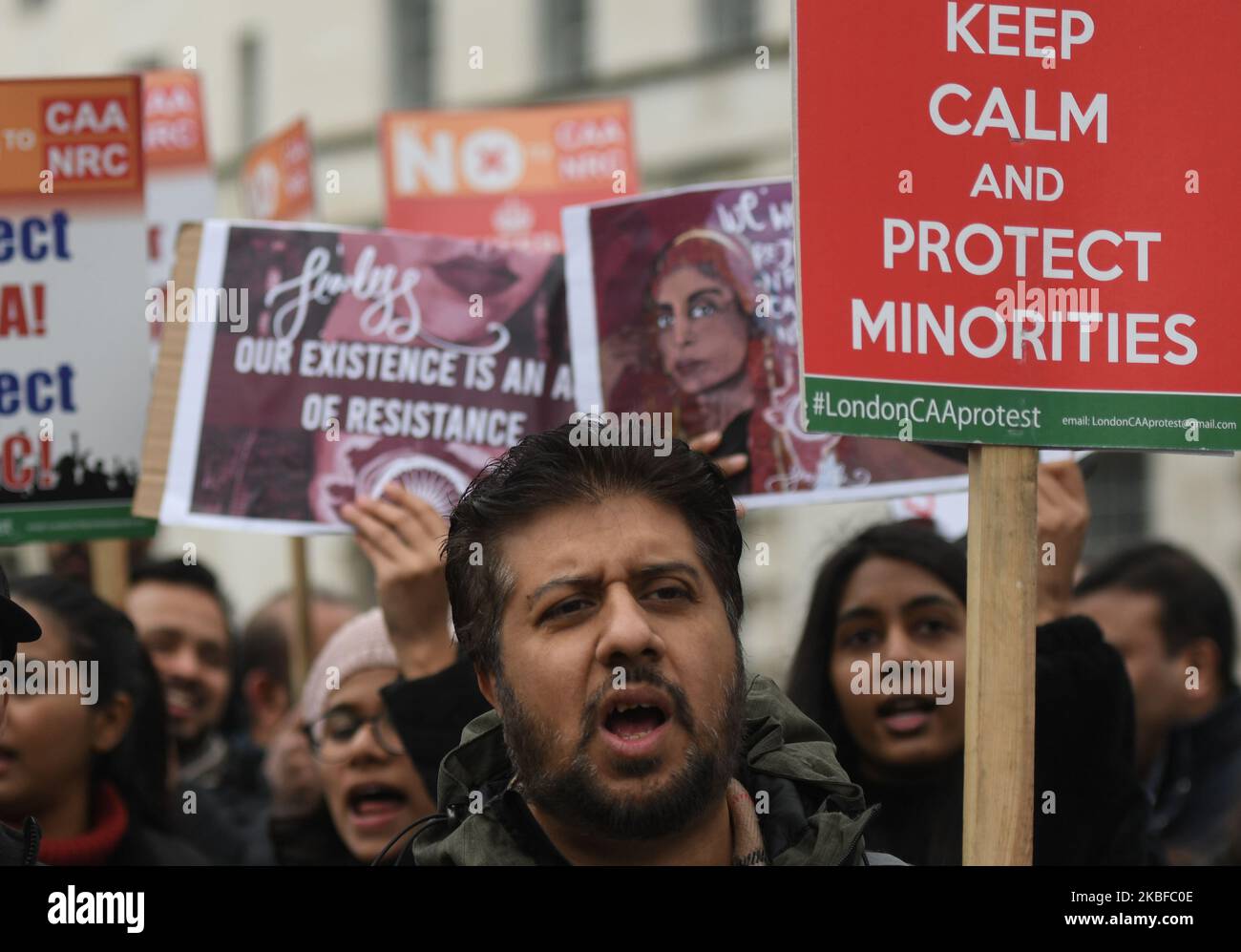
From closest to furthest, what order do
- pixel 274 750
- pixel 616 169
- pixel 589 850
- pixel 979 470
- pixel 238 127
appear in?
pixel 589 850
pixel 979 470
pixel 274 750
pixel 616 169
pixel 238 127

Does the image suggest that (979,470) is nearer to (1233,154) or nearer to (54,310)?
(1233,154)

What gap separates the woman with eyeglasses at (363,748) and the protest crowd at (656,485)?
1cm

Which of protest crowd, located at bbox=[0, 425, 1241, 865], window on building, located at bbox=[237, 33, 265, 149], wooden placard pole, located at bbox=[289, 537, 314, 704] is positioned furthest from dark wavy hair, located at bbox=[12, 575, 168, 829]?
window on building, located at bbox=[237, 33, 265, 149]

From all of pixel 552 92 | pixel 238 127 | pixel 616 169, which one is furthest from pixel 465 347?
pixel 238 127

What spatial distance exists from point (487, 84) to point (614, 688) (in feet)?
74.5

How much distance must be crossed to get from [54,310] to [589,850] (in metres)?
2.82

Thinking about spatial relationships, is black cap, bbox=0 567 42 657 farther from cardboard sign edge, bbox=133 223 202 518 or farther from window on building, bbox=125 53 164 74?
window on building, bbox=125 53 164 74

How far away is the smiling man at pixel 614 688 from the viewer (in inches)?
118

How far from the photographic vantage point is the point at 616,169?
842 cm

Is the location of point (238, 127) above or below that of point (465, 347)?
above

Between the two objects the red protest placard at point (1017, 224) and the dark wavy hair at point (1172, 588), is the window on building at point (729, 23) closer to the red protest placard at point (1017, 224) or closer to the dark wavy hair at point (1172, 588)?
the dark wavy hair at point (1172, 588)

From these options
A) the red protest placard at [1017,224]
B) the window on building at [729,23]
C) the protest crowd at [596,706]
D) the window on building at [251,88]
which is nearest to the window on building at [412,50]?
the window on building at [251,88]

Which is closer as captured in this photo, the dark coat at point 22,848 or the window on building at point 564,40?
the dark coat at point 22,848

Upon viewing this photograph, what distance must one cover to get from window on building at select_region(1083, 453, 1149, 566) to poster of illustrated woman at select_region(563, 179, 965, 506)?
1364 cm
